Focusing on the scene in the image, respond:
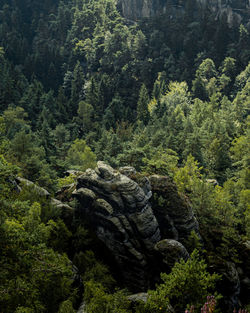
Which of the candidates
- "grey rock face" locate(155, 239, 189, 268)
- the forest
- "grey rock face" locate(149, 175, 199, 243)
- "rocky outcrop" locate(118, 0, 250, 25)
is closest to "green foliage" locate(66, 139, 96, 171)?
the forest

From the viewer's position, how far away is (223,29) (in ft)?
376

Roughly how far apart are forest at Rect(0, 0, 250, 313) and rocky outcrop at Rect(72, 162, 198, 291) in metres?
0.96

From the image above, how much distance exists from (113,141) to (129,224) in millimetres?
32794

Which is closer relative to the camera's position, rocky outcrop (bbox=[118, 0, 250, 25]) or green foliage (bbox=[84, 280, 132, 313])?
green foliage (bbox=[84, 280, 132, 313])

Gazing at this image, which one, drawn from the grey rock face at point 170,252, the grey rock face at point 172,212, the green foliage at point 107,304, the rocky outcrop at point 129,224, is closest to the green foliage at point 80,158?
the rocky outcrop at point 129,224

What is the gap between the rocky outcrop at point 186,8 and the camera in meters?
122

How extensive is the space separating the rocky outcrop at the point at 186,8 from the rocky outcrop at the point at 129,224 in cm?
11781

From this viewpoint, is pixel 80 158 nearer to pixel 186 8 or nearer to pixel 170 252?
pixel 170 252

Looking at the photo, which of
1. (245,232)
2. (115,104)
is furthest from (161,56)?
(245,232)

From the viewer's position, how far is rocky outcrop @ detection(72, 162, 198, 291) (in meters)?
27.1

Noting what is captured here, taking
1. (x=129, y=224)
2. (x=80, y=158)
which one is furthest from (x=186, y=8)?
(x=129, y=224)

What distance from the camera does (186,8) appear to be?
125 m

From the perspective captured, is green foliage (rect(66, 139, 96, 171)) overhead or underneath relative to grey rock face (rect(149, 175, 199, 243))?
underneath

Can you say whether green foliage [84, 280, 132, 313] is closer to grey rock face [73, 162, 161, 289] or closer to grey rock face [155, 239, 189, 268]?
grey rock face [73, 162, 161, 289]
